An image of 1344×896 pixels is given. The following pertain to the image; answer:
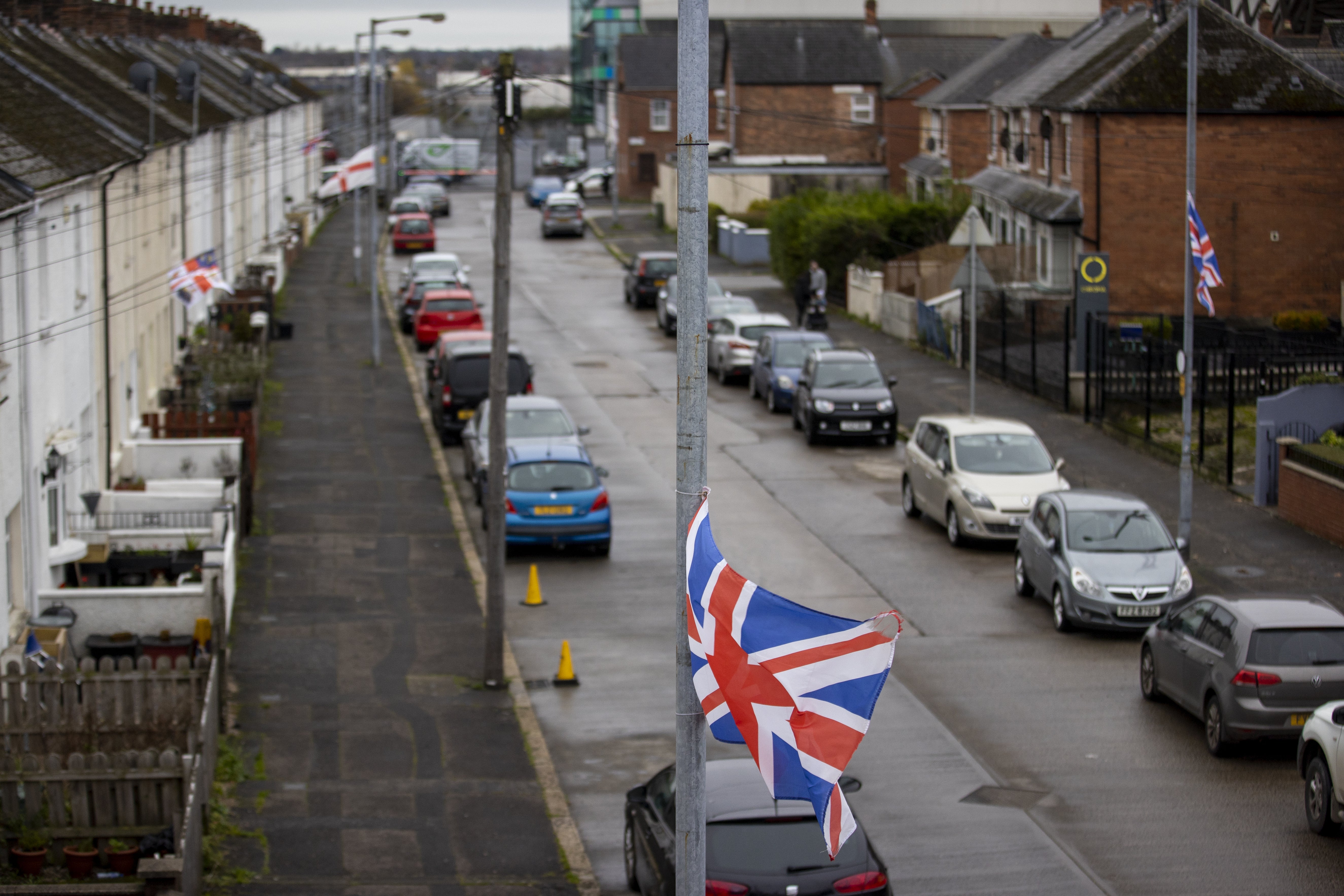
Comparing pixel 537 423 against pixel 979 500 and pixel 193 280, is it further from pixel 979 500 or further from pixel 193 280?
pixel 979 500

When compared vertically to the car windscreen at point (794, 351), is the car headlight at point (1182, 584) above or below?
below

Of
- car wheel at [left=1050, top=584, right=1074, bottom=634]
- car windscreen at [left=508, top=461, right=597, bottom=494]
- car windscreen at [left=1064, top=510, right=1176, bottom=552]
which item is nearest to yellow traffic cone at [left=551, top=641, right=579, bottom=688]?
car windscreen at [left=508, top=461, right=597, bottom=494]

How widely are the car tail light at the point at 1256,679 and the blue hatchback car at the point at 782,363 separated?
63.0 ft

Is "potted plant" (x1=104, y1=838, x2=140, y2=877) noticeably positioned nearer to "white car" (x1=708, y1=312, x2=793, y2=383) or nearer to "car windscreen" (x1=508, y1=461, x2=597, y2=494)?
"car windscreen" (x1=508, y1=461, x2=597, y2=494)

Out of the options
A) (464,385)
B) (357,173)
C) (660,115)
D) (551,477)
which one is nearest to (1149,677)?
(551,477)

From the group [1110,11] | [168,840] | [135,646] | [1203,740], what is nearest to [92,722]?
[168,840]

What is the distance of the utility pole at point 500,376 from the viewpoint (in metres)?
16.9

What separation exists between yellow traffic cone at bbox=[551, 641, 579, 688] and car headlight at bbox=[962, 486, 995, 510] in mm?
7545

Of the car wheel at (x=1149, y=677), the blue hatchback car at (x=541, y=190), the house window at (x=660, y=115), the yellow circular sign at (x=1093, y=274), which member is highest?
the house window at (x=660, y=115)

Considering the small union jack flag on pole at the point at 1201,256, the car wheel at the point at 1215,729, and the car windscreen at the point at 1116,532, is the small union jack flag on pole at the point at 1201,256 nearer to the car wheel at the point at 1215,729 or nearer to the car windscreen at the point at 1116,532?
the car windscreen at the point at 1116,532

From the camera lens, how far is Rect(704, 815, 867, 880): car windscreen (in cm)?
990

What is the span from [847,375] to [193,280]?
1236 cm

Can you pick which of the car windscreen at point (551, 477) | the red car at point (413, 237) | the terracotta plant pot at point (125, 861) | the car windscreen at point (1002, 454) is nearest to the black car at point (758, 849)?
the terracotta plant pot at point (125, 861)

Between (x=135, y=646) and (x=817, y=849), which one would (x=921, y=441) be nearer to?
(x=135, y=646)
